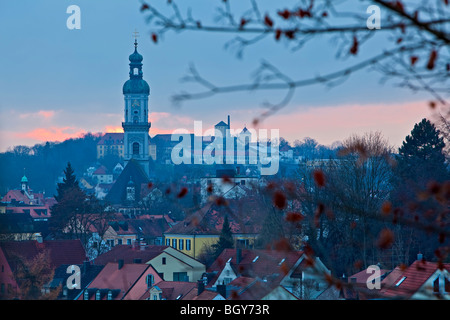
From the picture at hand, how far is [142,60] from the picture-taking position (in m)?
105

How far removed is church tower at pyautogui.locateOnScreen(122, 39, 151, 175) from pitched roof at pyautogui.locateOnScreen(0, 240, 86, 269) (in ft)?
209

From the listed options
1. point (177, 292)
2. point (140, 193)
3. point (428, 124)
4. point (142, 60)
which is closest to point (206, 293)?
point (177, 292)

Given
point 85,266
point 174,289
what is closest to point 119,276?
point 85,266

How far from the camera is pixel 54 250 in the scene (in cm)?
3803

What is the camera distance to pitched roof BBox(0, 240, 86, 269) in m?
35.5

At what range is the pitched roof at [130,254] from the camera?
3650 cm

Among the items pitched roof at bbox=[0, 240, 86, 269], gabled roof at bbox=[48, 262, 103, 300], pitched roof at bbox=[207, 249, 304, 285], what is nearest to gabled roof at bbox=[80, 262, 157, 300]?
gabled roof at bbox=[48, 262, 103, 300]

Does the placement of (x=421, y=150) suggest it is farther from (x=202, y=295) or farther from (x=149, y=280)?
(x=202, y=295)

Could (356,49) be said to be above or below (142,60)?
below

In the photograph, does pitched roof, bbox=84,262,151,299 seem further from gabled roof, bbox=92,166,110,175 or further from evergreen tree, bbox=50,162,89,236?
gabled roof, bbox=92,166,110,175

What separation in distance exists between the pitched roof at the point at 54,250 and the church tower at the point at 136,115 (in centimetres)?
6357

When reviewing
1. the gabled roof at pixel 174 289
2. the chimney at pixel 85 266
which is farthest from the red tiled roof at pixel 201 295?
the chimney at pixel 85 266
